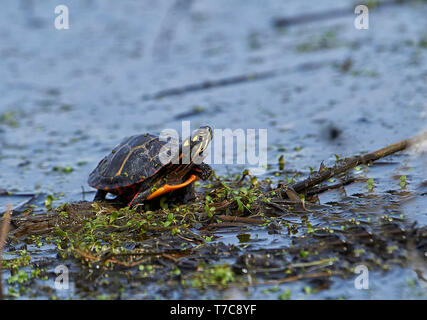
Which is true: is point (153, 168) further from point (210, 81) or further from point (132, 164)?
point (210, 81)

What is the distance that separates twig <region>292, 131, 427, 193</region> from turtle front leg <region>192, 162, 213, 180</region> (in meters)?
0.92

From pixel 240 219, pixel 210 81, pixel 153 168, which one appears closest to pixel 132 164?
pixel 153 168

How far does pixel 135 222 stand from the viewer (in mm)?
5602

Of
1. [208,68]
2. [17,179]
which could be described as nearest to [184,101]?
[208,68]

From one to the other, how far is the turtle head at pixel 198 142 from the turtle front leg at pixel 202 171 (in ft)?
0.39

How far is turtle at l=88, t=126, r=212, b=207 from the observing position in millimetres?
5945

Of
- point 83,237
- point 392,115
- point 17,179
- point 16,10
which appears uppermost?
point 16,10

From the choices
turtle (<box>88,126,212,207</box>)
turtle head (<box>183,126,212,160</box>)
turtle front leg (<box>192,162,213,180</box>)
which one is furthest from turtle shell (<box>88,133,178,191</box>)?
turtle front leg (<box>192,162,213,180</box>)

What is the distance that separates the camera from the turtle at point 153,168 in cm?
595

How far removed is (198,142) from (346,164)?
1.69 m

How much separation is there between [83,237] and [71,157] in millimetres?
3880

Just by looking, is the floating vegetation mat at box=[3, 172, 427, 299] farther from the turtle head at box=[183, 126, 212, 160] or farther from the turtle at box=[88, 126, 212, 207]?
the turtle head at box=[183, 126, 212, 160]
